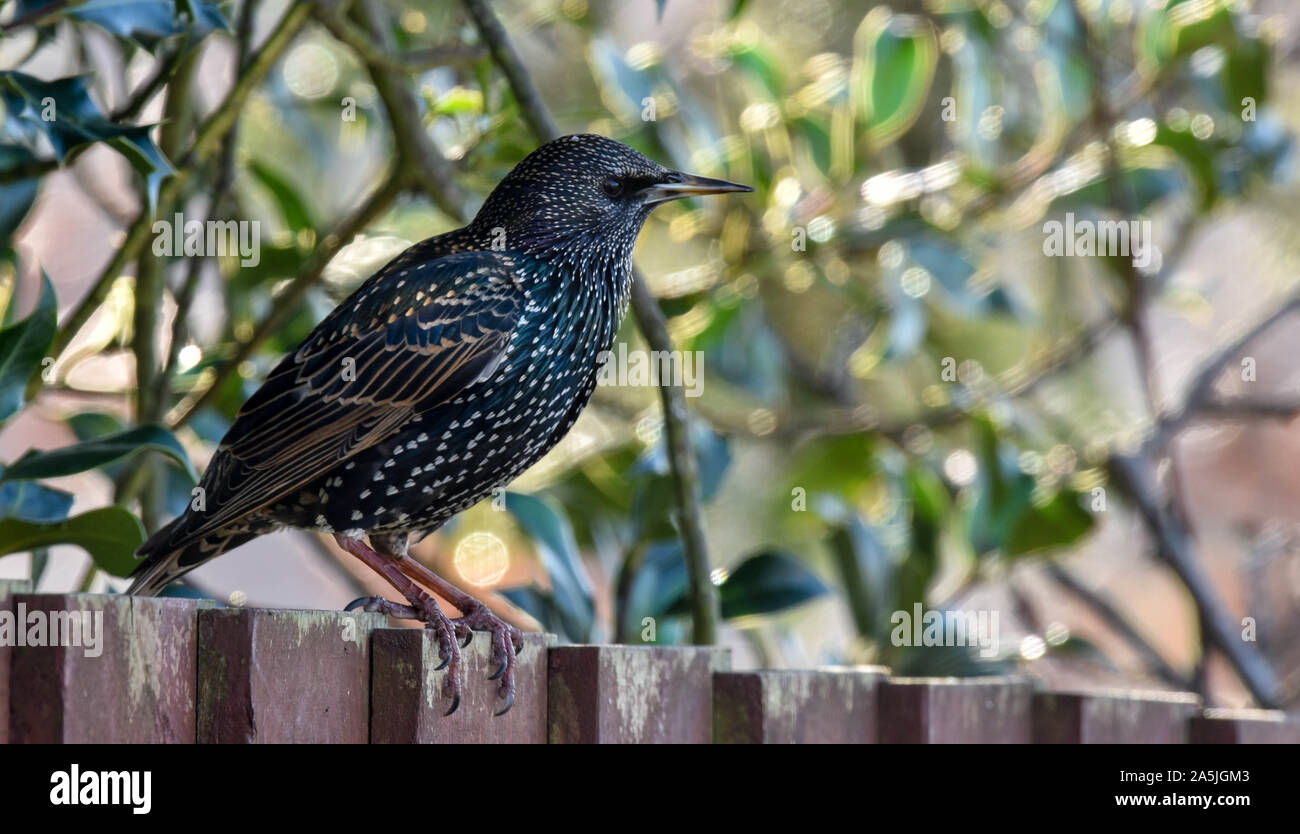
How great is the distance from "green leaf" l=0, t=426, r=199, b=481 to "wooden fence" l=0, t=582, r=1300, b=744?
1.45 feet

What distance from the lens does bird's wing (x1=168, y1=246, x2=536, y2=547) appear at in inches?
76.0

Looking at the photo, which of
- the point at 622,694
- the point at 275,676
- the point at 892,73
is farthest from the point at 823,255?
the point at 275,676

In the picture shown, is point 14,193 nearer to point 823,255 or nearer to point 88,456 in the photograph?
point 88,456

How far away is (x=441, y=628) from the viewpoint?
1741 millimetres

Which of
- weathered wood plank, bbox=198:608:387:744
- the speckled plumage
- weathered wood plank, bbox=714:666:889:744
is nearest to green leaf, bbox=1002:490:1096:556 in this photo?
weathered wood plank, bbox=714:666:889:744

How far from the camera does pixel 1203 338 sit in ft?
24.3

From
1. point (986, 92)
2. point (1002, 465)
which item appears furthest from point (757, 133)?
point (1002, 465)

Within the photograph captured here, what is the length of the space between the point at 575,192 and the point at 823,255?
1.26 meters

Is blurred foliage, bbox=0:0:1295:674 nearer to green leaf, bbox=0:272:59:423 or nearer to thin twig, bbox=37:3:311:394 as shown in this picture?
thin twig, bbox=37:3:311:394

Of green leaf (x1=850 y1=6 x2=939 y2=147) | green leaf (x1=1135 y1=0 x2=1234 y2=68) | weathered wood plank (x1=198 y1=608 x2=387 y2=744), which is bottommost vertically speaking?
weathered wood plank (x1=198 y1=608 x2=387 y2=744)
